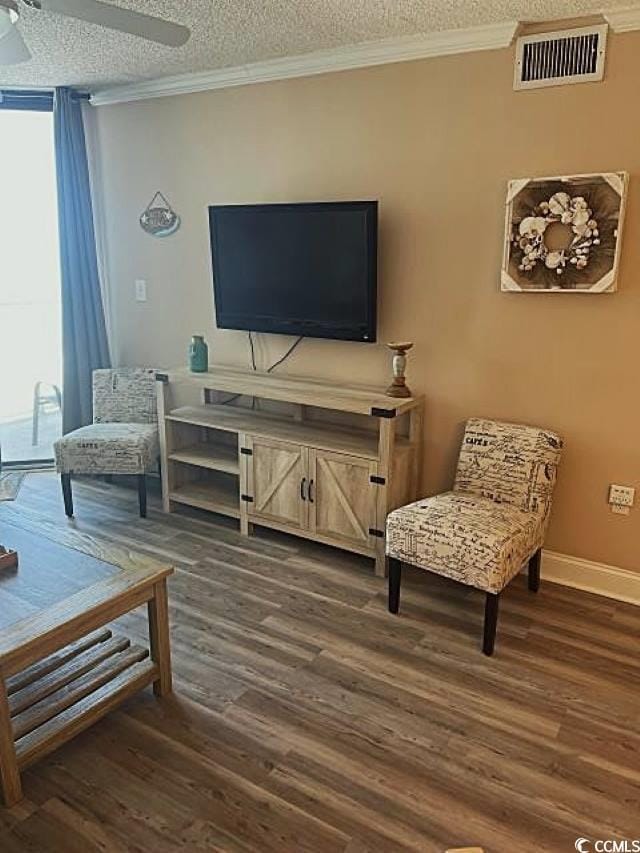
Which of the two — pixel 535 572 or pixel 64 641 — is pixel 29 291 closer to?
pixel 64 641

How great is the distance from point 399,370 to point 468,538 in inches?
37.9

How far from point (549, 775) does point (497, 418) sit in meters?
1.64

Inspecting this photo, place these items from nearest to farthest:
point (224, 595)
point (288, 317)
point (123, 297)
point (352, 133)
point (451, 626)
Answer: point (451, 626) → point (224, 595) → point (352, 133) → point (288, 317) → point (123, 297)

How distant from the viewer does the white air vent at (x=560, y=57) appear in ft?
8.80

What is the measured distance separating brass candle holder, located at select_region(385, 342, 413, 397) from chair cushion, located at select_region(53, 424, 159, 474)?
1.52m

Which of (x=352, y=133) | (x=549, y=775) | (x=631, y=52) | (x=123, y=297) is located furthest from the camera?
(x=123, y=297)

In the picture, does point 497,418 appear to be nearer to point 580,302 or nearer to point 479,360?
point 479,360

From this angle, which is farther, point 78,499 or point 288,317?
point 78,499

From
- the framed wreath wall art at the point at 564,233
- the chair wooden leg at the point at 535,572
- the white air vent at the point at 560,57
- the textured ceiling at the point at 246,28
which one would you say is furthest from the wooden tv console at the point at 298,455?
the textured ceiling at the point at 246,28

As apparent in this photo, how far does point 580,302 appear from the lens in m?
2.91

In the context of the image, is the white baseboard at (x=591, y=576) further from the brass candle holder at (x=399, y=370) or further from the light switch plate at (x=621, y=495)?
the brass candle holder at (x=399, y=370)

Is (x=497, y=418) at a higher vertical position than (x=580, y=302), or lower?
lower

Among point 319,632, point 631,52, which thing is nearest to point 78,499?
point 319,632

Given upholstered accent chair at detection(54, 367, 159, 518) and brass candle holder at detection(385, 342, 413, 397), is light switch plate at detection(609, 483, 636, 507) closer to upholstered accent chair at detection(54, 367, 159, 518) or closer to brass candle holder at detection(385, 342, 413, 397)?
brass candle holder at detection(385, 342, 413, 397)
